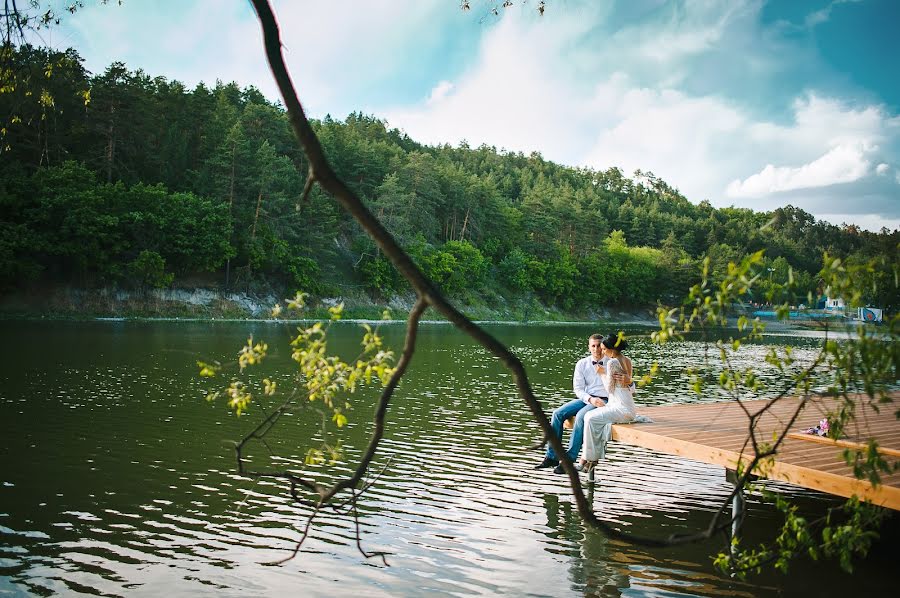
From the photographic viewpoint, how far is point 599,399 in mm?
10344

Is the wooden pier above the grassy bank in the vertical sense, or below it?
below

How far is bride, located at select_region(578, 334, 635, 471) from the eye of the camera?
9.93 metres

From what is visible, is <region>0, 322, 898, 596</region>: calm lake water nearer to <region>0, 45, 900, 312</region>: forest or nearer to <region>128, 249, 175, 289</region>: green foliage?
<region>0, 45, 900, 312</region>: forest

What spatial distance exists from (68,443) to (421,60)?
1001 cm

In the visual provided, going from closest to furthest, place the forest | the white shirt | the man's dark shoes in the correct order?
the white shirt
the man's dark shoes
the forest

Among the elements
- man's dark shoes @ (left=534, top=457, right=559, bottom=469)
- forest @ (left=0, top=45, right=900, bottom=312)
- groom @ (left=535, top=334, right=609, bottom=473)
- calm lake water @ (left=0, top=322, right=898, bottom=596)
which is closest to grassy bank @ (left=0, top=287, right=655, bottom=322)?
forest @ (left=0, top=45, right=900, bottom=312)

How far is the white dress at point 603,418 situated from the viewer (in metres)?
10.0

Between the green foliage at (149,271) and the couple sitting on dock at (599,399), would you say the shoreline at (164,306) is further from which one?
the couple sitting on dock at (599,399)

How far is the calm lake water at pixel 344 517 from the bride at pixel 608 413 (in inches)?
25.8

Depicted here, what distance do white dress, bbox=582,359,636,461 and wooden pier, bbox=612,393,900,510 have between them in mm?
252

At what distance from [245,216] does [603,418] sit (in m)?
57.3

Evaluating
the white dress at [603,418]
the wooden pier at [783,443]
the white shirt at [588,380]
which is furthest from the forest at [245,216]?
the white shirt at [588,380]

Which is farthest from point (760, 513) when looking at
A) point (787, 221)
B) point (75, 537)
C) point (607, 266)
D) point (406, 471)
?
point (787, 221)

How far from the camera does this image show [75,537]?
24.7ft
